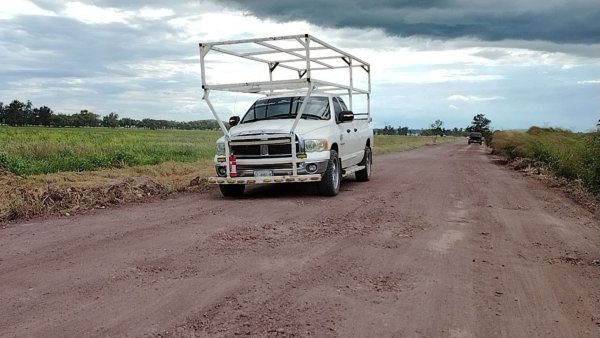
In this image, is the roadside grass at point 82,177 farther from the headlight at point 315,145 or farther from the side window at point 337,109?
the side window at point 337,109

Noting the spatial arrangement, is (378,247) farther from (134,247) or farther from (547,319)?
(134,247)

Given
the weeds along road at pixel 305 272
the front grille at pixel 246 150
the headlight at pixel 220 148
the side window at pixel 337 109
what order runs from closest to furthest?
the weeds along road at pixel 305 272
the front grille at pixel 246 150
the headlight at pixel 220 148
the side window at pixel 337 109

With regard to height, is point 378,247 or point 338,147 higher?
point 338,147

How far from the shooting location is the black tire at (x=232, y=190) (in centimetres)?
1076

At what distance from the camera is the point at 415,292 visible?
4.74 m

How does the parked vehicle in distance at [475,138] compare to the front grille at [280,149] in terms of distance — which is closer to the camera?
the front grille at [280,149]

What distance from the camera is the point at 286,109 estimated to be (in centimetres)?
1150

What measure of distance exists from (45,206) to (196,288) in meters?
5.42

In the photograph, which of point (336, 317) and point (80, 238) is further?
point (80, 238)

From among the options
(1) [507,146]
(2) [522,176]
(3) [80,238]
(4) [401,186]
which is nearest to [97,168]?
(4) [401,186]

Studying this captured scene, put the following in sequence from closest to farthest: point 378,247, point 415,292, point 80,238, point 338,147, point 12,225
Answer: point 415,292 < point 378,247 < point 80,238 < point 12,225 < point 338,147

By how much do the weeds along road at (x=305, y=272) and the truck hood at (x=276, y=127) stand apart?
5.68 feet

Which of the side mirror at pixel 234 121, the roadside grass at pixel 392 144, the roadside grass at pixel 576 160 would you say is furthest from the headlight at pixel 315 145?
the roadside grass at pixel 392 144

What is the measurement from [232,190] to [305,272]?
576 centimetres
